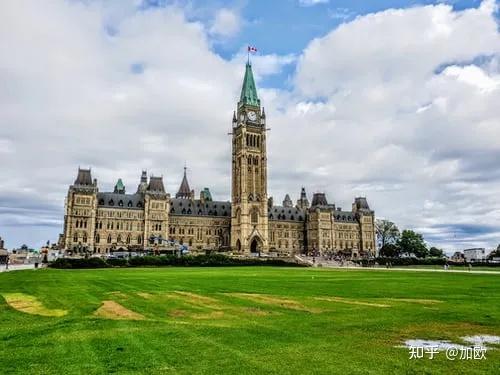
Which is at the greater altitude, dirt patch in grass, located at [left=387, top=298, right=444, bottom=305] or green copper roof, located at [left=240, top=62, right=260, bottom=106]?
green copper roof, located at [left=240, top=62, right=260, bottom=106]

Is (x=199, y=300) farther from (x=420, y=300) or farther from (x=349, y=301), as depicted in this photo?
(x=420, y=300)

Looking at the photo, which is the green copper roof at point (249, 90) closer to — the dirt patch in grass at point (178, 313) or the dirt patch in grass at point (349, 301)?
the dirt patch in grass at point (349, 301)

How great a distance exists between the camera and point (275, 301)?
21844 millimetres

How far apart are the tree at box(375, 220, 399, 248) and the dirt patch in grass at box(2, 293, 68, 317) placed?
148703 millimetres

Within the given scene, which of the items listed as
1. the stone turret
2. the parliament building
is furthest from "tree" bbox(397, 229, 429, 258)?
the stone turret

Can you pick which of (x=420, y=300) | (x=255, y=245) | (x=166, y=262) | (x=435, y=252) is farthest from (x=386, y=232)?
(x=420, y=300)

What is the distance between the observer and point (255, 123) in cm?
14712

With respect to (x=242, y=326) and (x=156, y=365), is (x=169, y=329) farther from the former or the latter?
(x=156, y=365)

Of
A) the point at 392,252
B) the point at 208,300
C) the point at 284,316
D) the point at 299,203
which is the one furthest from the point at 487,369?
the point at 299,203

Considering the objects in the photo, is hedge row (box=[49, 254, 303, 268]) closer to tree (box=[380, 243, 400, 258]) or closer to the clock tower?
the clock tower

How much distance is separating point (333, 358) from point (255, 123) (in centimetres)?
13878

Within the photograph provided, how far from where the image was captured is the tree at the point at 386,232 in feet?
526

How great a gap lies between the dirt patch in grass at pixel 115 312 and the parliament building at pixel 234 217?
347ft

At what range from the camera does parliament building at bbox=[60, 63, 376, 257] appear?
411ft
